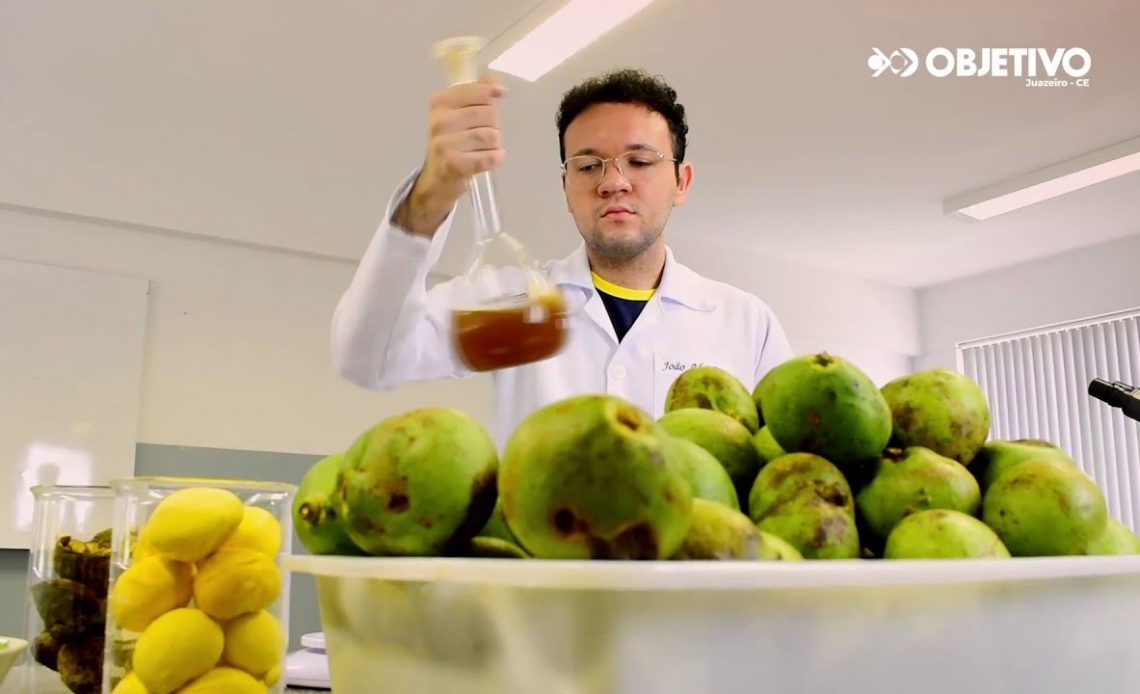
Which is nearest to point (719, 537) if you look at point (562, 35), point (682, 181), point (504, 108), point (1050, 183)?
point (682, 181)

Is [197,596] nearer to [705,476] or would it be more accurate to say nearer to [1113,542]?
[705,476]

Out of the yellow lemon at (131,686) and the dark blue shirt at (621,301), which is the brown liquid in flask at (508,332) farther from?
the dark blue shirt at (621,301)

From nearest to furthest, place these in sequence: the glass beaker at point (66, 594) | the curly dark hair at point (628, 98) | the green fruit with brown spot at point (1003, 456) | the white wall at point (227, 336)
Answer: the green fruit with brown spot at point (1003, 456)
the glass beaker at point (66, 594)
the curly dark hair at point (628, 98)
the white wall at point (227, 336)

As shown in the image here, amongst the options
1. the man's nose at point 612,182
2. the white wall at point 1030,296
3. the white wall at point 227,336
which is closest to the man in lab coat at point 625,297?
the man's nose at point 612,182

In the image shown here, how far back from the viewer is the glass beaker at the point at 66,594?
27.9 inches

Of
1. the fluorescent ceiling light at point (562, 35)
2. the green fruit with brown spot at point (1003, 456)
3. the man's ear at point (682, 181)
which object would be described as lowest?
the green fruit with brown spot at point (1003, 456)

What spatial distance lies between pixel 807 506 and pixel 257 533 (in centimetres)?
39

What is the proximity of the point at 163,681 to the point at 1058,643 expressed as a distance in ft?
1.61

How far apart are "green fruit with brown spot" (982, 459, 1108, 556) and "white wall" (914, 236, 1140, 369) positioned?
4953 millimetres

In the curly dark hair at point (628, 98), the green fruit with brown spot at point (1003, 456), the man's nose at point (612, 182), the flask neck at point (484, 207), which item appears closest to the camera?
the green fruit with brown spot at point (1003, 456)

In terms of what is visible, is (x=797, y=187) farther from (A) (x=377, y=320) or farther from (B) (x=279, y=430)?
(A) (x=377, y=320)

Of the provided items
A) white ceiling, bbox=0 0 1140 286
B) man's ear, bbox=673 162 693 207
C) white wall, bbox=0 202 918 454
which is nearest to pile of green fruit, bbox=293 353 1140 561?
man's ear, bbox=673 162 693 207

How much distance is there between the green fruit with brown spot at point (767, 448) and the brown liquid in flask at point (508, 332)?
291 mm

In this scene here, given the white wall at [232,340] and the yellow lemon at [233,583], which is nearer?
the yellow lemon at [233,583]
